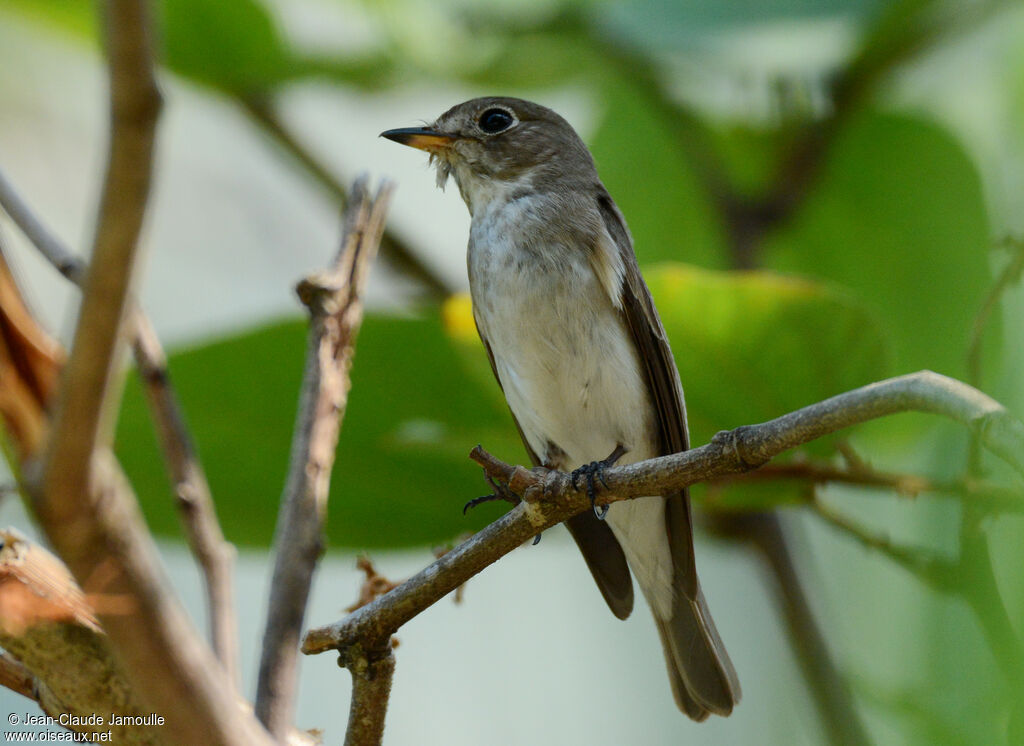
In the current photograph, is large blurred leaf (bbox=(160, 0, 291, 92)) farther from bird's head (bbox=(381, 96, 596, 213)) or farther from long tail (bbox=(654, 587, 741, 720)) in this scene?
long tail (bbox=(654, 587, 741, 720))

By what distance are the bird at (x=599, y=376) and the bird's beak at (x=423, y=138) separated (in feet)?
0.28

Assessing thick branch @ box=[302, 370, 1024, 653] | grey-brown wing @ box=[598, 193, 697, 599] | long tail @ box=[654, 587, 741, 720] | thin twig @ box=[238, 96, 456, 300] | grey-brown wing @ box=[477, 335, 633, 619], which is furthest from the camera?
thin twig @ box=[238, 96, 456, 300]

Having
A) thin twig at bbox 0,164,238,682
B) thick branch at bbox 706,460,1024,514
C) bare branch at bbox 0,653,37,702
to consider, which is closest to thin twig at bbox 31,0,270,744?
bare branch at bbox 0,653,37,702

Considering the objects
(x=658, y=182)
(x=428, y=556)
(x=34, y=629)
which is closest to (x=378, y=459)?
(x=428, y=556)

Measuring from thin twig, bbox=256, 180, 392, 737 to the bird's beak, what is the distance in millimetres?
570

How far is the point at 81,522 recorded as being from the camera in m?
0.75

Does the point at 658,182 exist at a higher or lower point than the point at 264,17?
lower

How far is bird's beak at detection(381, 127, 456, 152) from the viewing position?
2.83 metres

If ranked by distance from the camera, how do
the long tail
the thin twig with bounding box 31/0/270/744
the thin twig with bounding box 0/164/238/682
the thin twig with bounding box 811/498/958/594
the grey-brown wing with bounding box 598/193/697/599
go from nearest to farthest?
1. the thin twig with bounding box 31/0/270/744
2. the thin twig with bounding box 811/498/958/594
3. the thin twig with bounding box 0/164/238/682
4. the long tail
5. the grey-brown wing with bounding box 598/193/697/599

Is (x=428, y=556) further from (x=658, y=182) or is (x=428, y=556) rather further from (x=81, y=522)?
(x=81, y=522)

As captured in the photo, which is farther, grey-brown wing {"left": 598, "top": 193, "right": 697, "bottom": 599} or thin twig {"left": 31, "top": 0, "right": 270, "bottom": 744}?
grey-brown wing {"left": 598, "top": 193, "right": 697, "bottom": 599}

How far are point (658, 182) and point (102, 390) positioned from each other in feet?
7.54

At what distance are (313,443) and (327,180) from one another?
153cm

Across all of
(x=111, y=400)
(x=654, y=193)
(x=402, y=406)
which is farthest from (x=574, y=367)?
(x=111, y=400)
